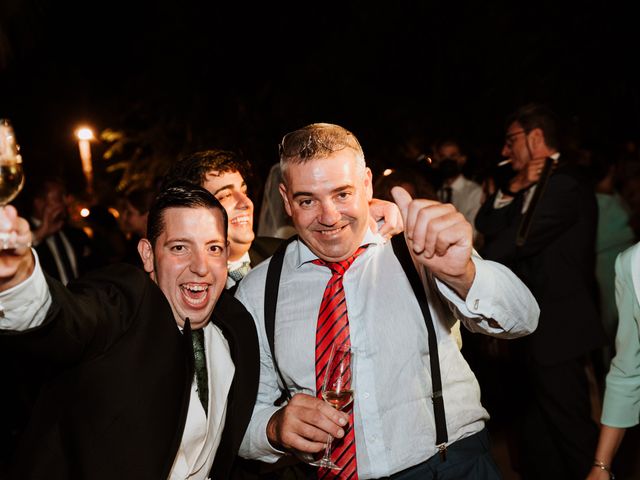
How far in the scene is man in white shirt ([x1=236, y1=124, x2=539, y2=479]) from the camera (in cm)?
240

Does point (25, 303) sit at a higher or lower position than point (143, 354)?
higher

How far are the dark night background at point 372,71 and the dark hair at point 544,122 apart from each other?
660cm

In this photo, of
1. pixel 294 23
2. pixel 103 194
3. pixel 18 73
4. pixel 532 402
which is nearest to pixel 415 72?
pixel 294 23

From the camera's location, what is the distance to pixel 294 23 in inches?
524

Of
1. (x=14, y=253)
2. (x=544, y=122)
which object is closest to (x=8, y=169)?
(x=14, y=253)

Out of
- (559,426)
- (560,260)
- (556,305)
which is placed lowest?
(559,426)

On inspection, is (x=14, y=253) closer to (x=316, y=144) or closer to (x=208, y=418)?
(x=208, y=418)

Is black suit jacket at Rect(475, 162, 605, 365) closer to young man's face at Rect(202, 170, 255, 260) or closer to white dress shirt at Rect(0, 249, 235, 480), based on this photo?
young man's face at Rect(202, 170, 255, 260)

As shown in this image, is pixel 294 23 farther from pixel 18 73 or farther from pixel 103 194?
pixel 18 73

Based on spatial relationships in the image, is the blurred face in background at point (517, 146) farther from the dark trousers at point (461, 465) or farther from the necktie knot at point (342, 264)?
the dark trousers at point (461, 465)

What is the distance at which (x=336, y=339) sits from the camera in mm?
2578

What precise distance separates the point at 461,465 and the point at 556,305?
7.57ft

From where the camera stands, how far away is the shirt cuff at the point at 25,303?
1711mm

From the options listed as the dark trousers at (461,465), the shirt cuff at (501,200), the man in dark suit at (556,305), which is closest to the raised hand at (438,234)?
the dark trousers at (461,465)
